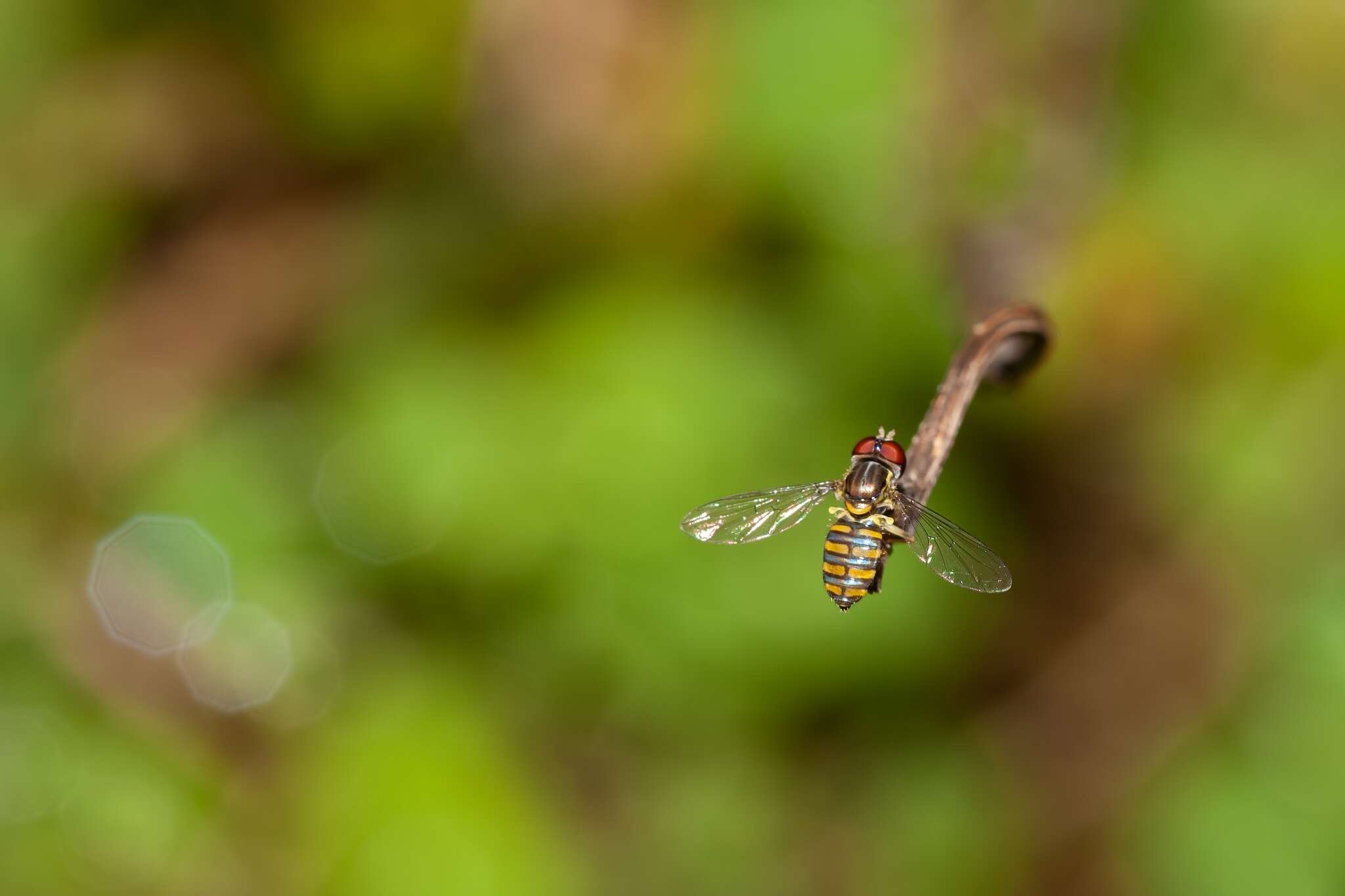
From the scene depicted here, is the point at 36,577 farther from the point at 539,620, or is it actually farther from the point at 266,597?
the point at 539,620

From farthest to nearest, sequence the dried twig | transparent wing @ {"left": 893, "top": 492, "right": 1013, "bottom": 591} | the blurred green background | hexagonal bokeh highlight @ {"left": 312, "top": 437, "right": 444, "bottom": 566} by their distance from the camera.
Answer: hexagonal bokeh highlight @ {"left": 312, "top": 437, "right": 444, "bottom": 566}
the blurred green background
transparent wing @ {"left": 893, "top": 492, "right": 1013, "bottom": 591}
the dried twig

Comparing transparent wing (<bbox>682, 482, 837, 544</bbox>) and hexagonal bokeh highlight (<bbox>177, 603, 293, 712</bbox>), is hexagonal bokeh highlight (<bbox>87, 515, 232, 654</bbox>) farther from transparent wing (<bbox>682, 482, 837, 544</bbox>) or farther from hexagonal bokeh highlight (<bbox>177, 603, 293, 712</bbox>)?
transparent wing (<bbox>682, 482, 837, 544</bbox>)

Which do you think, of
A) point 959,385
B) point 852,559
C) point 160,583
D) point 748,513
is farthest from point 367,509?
point 959,385

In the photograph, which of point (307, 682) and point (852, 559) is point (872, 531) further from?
point (307, 682)

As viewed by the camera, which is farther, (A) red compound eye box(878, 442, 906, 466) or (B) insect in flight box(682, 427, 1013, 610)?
(A) red compound eye box(878, 442, 906, 466)

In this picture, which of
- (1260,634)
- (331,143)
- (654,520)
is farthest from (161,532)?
(1260,634)

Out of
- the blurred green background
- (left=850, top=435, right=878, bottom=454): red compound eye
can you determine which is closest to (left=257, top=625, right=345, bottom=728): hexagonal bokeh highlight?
the blurred green background
